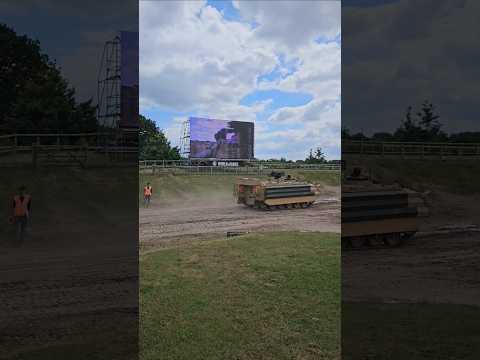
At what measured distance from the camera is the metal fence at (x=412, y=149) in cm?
346

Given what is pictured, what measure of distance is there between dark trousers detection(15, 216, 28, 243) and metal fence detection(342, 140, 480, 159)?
2.46 meters

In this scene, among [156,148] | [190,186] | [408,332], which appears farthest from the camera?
[156,148]

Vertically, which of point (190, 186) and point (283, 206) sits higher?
point (190, 186)

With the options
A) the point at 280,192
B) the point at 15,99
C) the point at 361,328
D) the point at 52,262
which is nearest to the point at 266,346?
the point at 361,328

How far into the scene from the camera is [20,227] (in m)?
3.03

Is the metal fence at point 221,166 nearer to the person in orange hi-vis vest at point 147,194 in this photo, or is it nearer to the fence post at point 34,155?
the person in orange hi-vis vest at point 147,194

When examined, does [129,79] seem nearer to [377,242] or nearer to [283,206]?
[377,242]

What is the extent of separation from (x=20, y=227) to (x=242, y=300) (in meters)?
5.10

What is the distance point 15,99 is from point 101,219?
1.11 meters

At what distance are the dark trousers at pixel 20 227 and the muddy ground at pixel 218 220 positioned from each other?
9.54m

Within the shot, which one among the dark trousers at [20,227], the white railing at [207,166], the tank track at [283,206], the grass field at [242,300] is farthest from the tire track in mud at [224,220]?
the dark trousers at [20,227]

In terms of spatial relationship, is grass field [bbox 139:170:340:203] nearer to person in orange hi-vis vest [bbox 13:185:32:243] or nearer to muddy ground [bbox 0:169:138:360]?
muddy ground [bbox 0:169:138:360]

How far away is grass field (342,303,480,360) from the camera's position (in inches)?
128

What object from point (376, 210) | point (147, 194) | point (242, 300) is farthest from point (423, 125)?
point (147, 194)
